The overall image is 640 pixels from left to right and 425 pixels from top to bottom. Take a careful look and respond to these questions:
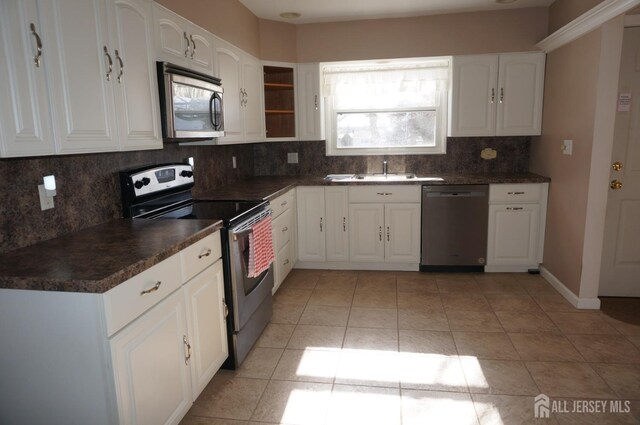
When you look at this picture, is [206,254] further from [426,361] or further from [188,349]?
[426,361]

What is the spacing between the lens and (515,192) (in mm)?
3840

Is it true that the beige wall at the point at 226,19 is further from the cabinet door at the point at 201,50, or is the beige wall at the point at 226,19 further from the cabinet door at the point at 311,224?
the cabinet door at the point at 311,224

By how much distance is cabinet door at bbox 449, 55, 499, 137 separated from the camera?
4004 mm

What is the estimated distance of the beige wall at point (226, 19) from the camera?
2738 mm

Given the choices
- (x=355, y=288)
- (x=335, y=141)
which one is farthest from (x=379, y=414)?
(x=335, y=141)

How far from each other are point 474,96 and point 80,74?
3.45 meters

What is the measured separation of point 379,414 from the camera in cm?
204

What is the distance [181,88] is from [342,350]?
6.16ft

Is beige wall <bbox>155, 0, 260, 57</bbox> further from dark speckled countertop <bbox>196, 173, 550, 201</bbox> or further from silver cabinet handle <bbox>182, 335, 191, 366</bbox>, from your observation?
Result: silver cabinet handle <bbox>182, 335, 191, 366</bbox>

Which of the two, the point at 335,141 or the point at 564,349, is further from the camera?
the point at 335,141

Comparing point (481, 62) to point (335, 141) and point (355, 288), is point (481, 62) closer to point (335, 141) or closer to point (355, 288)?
point (335, 141)

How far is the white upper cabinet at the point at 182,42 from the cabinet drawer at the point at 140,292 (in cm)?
127

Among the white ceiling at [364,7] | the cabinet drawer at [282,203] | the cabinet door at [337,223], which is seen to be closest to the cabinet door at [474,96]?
the white ceiling at [364,7]

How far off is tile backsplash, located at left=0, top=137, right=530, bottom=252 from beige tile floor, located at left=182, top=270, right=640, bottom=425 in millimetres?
1139
